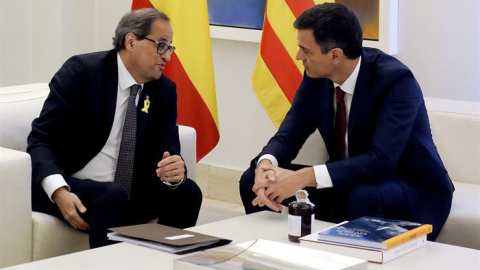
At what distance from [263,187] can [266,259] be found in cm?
91

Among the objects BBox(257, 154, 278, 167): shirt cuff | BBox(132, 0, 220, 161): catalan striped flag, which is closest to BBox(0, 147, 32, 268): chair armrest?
BBox(257, 154, 278, 167): shirt cuff

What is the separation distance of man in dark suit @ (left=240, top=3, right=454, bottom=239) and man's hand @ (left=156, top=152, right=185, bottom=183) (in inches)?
10.6

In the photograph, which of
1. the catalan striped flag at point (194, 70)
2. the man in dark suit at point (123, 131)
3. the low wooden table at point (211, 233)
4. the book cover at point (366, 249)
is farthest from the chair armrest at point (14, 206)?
the catalan striped flag at point (194, 70)

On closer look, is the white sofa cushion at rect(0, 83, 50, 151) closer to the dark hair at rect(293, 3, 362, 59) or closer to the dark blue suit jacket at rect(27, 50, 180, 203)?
the dark blue suit jacket at rect(27, 50, 180, 203)

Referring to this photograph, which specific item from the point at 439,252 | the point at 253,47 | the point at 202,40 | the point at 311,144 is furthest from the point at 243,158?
the point at 439,252

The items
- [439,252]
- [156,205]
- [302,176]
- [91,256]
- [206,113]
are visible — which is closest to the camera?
[91,256]

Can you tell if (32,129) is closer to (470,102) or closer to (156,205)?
(156,205)

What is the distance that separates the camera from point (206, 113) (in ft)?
13.8

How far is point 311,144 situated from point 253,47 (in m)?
1.43

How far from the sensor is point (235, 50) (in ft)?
16.5

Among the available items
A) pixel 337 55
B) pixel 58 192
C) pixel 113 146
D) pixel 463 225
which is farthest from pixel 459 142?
pixel 58 192

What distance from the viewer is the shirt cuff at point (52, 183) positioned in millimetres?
3012

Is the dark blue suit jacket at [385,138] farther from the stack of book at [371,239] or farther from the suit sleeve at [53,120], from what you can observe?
the suit sleeve at [53,120]

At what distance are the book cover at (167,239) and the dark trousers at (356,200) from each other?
76cm
